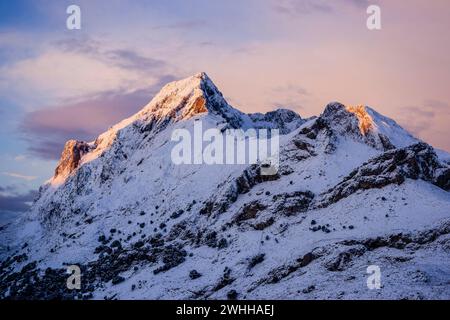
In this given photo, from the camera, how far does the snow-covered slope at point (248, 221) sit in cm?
6266

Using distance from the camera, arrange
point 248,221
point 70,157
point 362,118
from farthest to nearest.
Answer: point 70,157
point 362,118
point 248,221

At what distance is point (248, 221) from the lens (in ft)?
266

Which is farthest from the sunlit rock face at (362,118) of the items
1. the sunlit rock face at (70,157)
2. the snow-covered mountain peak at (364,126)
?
the sunlit rock face at (70,157)

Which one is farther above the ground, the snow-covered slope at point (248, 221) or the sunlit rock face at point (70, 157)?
the sunlit rock face at point (70, 157)

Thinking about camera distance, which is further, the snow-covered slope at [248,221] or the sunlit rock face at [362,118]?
the sunlit rock face at [362,118]

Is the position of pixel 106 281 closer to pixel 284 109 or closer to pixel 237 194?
pixel 237 194

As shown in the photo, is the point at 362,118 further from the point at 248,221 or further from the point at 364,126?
the point at 248,221

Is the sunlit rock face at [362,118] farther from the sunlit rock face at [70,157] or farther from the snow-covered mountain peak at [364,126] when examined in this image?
the sunlit rock face at [70,157]

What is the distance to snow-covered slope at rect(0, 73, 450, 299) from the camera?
206ft

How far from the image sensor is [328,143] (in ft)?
293

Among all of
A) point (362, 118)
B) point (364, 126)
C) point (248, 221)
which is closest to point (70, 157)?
point (248, 221)

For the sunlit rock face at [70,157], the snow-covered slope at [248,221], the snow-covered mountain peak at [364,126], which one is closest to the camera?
the snow-covered slope at [248,221]

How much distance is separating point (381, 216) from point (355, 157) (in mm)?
20288

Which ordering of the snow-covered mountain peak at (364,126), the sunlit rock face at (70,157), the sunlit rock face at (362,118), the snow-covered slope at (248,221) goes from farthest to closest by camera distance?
the sunlit rock face at (70,157)
the sunlit rock face at (362,118)
the snow-covered mountain peak at (364,126)
the snow-covered slope at (248,221)
